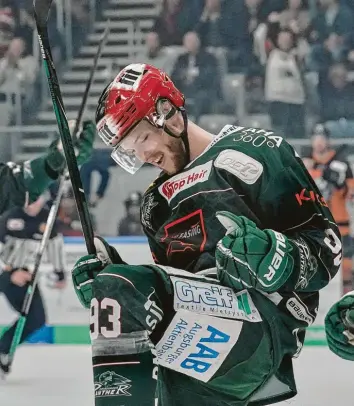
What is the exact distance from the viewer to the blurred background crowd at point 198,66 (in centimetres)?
511

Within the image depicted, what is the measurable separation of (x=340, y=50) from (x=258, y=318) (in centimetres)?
393

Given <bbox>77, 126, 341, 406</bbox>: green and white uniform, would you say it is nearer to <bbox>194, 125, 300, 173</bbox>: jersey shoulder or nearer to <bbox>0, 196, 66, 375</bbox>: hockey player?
<bbox>194, 125, 300, 173</bbox>: jersey shoulder

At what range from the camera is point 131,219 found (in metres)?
4.91

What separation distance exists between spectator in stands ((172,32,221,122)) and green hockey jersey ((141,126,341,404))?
343 centimetres

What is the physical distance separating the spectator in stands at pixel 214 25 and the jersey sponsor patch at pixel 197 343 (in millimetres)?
4037

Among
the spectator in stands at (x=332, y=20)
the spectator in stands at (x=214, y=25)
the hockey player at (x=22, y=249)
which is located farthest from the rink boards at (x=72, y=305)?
the spectator in stands at (x=332, y=20)

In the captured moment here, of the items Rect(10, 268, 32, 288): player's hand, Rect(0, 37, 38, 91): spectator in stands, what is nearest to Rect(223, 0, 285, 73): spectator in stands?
Rect(0, 37, 38, 91): spectator in stands

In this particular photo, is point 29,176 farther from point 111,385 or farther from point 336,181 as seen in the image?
point 336,181

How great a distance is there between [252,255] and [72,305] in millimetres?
3210

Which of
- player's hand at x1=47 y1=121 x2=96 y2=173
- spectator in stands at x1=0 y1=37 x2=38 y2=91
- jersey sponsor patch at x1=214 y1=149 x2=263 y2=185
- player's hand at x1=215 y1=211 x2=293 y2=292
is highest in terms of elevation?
jersey sponsor patch at x1=214 y1=149 x2=263 y2=185

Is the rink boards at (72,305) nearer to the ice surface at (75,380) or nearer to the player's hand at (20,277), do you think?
the player's hand at (20,277)

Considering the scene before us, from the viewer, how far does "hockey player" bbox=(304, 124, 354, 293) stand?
15.8 feet

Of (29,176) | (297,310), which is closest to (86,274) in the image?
(297,310)

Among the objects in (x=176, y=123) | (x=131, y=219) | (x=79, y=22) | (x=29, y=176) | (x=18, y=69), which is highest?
(x=176, y=123)
